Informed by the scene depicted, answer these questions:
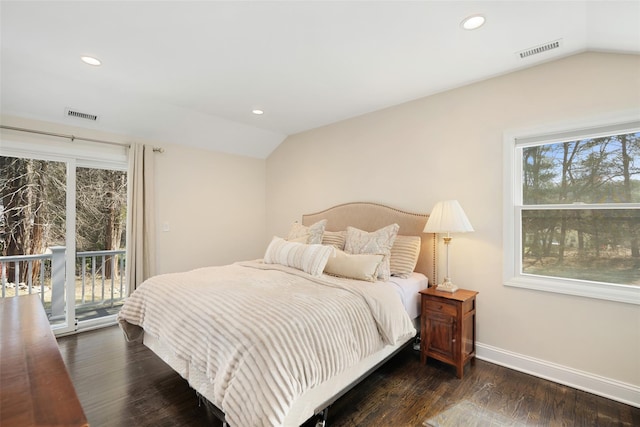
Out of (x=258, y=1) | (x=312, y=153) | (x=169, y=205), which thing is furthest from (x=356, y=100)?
(x=169, y=205)

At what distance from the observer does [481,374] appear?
2.46m

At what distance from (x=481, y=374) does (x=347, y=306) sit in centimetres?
146

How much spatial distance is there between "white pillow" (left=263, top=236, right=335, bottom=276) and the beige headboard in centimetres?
85

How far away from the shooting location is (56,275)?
11.0 feet

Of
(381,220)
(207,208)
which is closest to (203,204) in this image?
(207,208)

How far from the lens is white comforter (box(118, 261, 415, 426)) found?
142 cm

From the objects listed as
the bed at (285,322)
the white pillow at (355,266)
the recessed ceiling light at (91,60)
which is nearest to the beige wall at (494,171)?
the bed at (285,322)

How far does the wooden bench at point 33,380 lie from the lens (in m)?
0.71

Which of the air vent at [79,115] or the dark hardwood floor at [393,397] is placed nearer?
the dark hardwood floor at [393,397]

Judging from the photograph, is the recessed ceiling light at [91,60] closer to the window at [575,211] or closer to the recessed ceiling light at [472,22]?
the recessed ceiling light at [472,22]

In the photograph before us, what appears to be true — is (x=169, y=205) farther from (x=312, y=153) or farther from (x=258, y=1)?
(x=258, y=1)

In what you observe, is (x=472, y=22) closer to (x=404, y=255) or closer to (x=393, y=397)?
(x=404, y=255)

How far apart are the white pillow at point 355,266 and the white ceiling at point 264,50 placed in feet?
5.50

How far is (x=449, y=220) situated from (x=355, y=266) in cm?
93
